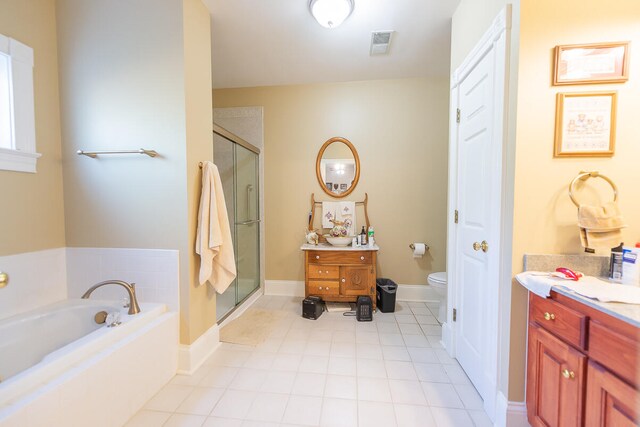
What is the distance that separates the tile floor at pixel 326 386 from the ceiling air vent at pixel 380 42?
2.68 metres

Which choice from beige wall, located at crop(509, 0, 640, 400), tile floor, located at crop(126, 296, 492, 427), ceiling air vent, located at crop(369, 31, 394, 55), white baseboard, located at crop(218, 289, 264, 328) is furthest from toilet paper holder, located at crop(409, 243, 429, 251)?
ceiling air vent, located at crop(369, 31, 394, 55)

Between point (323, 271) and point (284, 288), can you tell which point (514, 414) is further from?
point (284, 288)

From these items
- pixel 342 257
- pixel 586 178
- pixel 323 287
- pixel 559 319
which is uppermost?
pixel 586 178

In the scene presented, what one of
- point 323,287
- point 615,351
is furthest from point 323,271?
point 615,351

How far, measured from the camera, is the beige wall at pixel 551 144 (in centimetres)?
113

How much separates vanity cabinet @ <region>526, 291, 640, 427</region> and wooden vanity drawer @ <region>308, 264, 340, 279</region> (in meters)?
1.74

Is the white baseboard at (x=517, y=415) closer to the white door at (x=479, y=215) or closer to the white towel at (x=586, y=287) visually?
the white door at (x=479, y=215)

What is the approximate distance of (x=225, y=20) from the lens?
2.03 m

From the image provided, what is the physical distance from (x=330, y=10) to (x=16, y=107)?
2.17m

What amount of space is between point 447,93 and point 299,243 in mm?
2554

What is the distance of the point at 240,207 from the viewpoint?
113 inches

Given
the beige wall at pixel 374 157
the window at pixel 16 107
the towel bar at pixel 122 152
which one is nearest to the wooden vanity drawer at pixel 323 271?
the beige wall at pixel 374 157

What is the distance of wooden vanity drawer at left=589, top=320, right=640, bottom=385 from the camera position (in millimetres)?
725

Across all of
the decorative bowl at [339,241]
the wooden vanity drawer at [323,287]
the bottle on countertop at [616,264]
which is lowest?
the wooden vanity drawer at [323,287]
